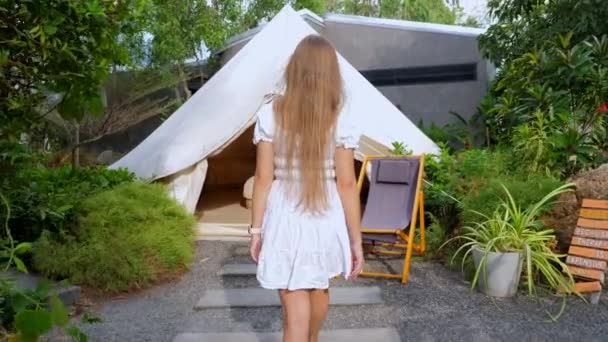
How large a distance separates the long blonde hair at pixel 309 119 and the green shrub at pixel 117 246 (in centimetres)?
241

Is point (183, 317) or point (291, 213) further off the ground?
point (291, 213)

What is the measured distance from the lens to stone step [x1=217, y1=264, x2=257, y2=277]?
4598mm

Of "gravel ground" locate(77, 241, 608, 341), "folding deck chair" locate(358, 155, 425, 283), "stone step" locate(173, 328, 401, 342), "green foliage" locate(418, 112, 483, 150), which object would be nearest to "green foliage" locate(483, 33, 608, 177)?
"folding deck chair" locate(358, 155, 425, 283)

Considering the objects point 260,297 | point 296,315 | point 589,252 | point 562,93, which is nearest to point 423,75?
point 562,93

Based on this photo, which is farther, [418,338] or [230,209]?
[230,209]

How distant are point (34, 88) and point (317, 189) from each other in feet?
3.39

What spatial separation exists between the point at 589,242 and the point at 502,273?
2.20 feet

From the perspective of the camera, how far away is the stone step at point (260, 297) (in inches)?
151

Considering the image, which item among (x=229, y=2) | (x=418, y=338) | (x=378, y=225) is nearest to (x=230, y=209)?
(x=378, y=225)

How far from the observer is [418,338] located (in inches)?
126

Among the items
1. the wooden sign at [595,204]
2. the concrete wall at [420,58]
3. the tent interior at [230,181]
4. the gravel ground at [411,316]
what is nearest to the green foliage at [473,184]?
the wooden sign at [595,204]

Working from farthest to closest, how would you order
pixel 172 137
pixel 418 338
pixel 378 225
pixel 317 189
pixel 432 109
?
1. pixel 432 109
2. pixel 172 137
3. pixel 378 225
4. pixel 418 338
5. pixel 317 189

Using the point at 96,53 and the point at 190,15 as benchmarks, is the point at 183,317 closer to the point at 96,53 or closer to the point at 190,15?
the point at 96,53

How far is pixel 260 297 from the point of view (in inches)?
157
